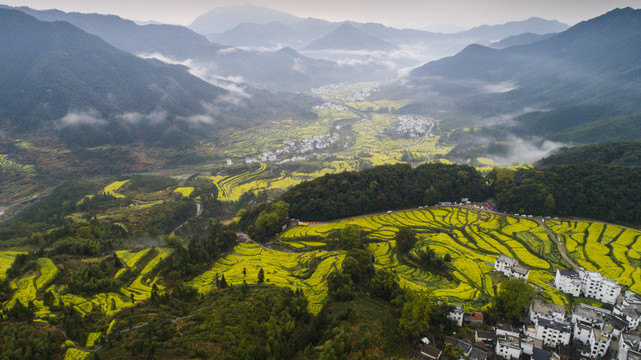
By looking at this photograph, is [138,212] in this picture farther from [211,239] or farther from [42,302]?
[42,302]

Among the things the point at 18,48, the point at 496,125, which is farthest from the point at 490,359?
the point at 18,48

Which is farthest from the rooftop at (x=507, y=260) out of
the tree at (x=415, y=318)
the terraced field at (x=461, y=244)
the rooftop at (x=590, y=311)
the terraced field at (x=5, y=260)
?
the terraced field at (x=5, y=260)

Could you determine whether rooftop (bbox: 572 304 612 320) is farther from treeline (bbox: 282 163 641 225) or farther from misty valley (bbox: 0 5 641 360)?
treeline (bbox: 282 163 641 225)

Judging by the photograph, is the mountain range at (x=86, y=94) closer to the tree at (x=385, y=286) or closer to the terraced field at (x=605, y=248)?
the tree at (x=385, y=286)

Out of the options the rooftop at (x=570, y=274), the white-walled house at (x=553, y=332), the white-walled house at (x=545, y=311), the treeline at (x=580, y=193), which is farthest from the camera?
the treeline at (x=580, y=193)

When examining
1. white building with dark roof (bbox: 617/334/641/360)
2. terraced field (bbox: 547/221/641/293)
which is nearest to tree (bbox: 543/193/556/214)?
terraced field (bbox: 547/221/641/293)

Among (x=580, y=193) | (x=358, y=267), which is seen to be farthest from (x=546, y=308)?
(x=580, y=193)
